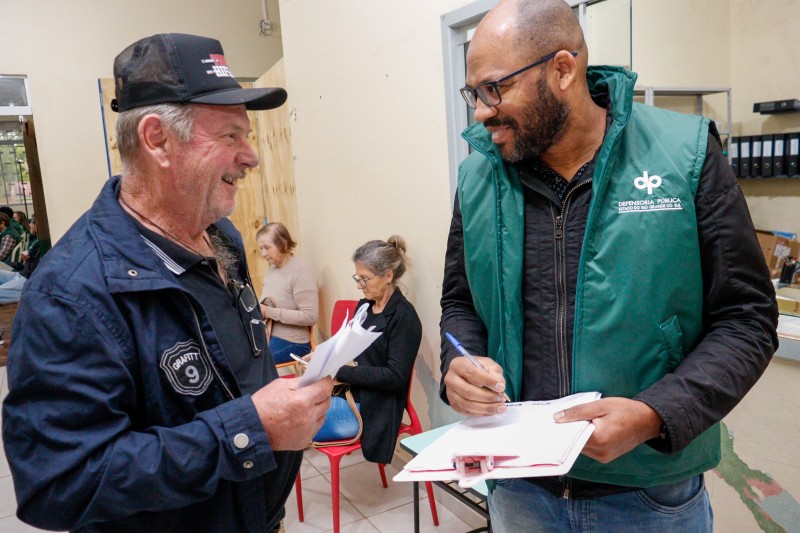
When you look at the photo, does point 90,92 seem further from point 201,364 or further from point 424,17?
point 201,364

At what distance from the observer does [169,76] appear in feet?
3.85

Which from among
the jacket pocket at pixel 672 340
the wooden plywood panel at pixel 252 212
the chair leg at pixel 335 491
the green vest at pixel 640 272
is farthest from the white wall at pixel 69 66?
the jacket pocket at pixel 672 340

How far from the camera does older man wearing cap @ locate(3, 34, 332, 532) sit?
37.9 inches

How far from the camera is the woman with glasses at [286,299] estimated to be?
380 cm

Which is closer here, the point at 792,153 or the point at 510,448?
the point at 510,448

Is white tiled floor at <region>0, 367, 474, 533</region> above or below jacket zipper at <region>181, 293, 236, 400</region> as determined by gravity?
below

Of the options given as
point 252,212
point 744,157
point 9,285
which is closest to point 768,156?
point 744,157

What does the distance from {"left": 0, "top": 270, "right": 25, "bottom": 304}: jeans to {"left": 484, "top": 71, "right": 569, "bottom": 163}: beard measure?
7.69m

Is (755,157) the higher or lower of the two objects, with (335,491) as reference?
higher

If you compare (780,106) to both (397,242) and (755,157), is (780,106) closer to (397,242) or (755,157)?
(755,157)

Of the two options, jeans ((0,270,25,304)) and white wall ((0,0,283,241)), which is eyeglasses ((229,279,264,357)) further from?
jeans ((0,270,25,304))

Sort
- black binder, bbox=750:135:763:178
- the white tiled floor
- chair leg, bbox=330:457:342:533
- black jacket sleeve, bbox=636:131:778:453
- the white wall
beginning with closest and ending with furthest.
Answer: black jacket sleeve, bbox=636:131:778:453 < chair leg, bbox=330:457:342:533 < the white tiled floor < black binder, bbox=750:135:763:178 < the white wall

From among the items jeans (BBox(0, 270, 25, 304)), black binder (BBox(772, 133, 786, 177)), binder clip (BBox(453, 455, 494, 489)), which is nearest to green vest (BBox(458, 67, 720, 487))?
binder clip (BBox(453, 455, 494, 489))

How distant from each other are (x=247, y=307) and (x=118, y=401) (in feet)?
1.30
